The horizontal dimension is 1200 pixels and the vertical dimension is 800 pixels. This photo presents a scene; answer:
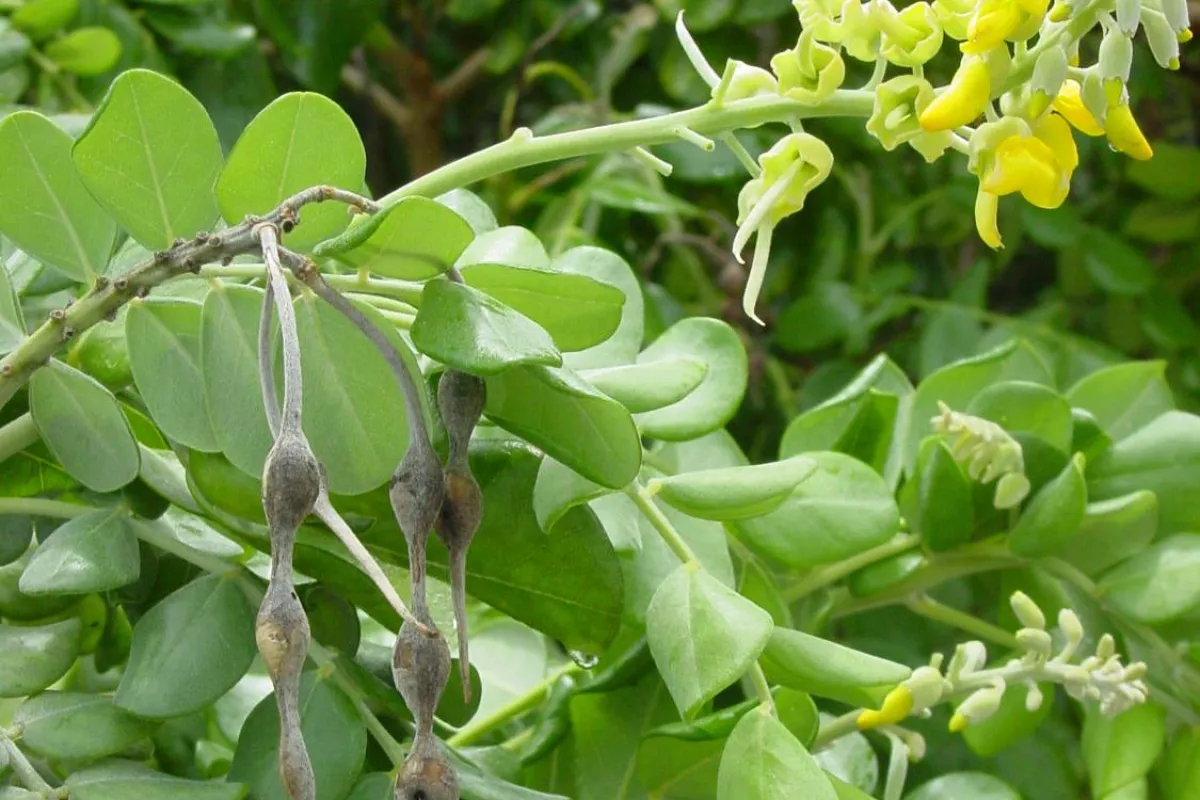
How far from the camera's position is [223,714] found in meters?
0.47

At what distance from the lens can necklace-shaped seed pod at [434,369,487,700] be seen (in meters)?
0.30

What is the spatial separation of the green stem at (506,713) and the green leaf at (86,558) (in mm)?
145

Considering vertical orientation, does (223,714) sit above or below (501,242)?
below

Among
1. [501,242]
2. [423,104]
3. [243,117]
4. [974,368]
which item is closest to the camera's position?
[501,242]

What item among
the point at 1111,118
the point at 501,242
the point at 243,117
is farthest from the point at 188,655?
the point at 243,117

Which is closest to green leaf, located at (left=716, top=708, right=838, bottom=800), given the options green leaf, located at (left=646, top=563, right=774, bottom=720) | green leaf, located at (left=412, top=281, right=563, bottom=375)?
green leaf, located at (left=646, top=563, right=774, bottom=720)

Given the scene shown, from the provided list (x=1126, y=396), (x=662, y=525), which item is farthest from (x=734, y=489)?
(x=1126, y=396)

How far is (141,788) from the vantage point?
1.19 ft

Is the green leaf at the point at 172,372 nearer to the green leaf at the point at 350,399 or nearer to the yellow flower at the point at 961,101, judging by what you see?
the green leaf at the point at 350,399

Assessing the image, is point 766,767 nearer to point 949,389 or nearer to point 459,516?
point 459,516

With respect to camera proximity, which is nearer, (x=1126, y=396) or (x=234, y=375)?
(x=234, y=375)

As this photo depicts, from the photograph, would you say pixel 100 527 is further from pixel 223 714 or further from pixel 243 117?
pixel 243 117

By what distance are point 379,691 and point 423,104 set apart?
89 cm

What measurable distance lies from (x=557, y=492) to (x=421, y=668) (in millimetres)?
102
